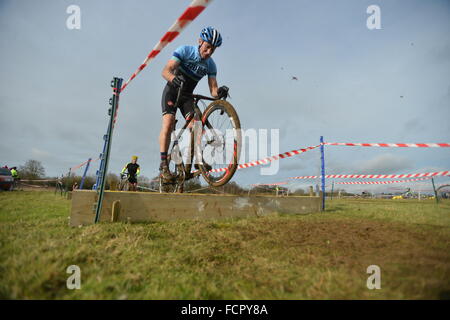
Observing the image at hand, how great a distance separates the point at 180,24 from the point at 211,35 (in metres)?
1.26

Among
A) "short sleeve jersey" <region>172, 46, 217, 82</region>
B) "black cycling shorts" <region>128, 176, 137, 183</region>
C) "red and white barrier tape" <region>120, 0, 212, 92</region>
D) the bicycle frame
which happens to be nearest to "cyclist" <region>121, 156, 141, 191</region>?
"black cycling shorts" <region>128, 176, 137, 183</region>

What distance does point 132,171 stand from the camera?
30.9 feet

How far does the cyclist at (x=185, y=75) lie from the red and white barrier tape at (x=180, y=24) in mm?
468

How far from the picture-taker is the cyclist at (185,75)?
3609 millimetres

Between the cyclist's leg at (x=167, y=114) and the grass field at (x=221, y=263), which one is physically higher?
the cyclist's leg at (x=167, y=114)

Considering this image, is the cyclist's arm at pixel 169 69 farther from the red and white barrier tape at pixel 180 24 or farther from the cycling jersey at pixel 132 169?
the cycling jersey at pixel 132 169

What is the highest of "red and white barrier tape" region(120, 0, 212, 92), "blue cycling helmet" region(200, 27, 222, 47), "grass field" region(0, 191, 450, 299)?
"blue cycling helmet" region(200, 27, 222, 47)

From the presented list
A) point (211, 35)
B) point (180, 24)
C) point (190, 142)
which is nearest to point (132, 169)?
point (190, 142)

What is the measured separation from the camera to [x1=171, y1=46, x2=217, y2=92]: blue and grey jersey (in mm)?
3671

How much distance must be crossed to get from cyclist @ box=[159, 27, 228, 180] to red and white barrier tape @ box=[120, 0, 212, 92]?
0.47 meters

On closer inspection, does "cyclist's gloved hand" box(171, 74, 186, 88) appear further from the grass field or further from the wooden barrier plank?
the grass field

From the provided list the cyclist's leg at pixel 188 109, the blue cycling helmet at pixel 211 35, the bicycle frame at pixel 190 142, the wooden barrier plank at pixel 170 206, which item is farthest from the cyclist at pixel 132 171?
the blue cycling helmet at pixel 211 35

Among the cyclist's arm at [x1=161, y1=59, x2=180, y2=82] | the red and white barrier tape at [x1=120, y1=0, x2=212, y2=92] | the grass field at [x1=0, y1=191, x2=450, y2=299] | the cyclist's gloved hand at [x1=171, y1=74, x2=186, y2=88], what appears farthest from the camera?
the cyclist's arm at [x1=161, y1=59, x2=180, y2=82]
